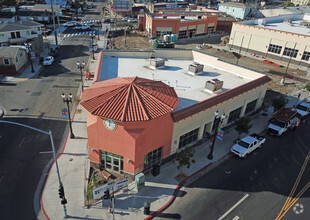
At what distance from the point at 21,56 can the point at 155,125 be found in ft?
131

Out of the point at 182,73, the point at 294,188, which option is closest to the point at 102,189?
the point at 294,188

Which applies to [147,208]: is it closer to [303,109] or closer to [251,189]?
[251,189]

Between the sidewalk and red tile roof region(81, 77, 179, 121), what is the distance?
22.4 feet

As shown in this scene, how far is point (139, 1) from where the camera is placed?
429ft

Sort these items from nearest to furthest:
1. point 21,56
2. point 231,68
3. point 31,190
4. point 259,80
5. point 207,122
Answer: point 31,190 → point 207,122 → point 259,80 → point 231,68 → point 21,56

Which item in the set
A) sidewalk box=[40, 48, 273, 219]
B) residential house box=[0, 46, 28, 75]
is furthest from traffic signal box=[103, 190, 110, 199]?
residential house box=[0, 46, 28, 75]

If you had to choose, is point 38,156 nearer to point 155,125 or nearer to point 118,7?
point 155,125

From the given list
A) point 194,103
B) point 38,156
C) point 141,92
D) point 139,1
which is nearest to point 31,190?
point 38,156

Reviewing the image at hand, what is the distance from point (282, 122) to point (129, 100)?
2162 cm

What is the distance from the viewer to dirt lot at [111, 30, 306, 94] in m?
47.6

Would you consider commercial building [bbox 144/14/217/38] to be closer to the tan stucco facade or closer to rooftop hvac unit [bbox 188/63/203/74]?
the tan stucco facade

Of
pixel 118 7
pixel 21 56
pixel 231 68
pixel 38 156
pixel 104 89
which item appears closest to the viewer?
pixel 104 89

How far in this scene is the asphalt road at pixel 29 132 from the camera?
21270 mm

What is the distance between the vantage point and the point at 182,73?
114 feet
